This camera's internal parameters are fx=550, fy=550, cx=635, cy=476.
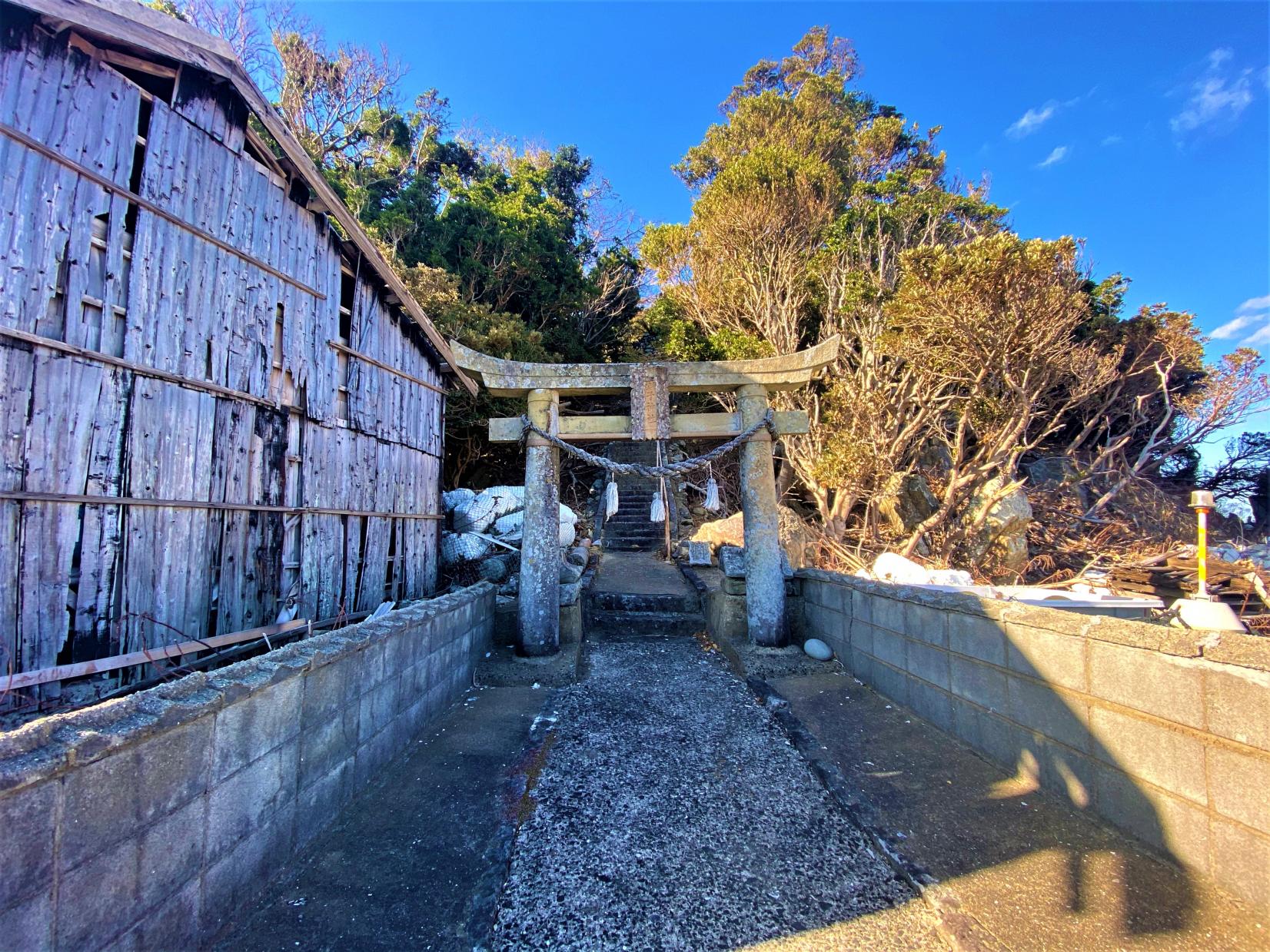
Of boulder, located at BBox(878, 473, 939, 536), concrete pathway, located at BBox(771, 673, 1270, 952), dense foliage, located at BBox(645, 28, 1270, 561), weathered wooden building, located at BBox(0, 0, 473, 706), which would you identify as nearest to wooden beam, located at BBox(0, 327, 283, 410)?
weathered wooden building, located at BBox(0, 0, 473, 706)

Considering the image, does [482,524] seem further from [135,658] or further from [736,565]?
[135,658]

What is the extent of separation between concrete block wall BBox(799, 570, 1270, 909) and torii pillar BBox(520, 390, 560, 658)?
3.99m

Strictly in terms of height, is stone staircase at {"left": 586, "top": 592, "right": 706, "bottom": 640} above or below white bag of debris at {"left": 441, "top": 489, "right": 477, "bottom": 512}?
below

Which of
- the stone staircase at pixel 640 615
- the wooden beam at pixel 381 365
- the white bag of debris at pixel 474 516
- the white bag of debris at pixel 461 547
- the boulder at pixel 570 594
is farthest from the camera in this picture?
the white bag of debris at pixel 474 516

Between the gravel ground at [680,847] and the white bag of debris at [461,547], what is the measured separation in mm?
5823

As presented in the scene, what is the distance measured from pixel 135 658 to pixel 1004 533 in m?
13.1

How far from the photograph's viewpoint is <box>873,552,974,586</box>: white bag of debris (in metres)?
6.14

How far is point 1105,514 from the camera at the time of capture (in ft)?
39.2

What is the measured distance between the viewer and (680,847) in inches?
120

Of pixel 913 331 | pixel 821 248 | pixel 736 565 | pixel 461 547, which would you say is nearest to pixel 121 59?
pixel 461 547

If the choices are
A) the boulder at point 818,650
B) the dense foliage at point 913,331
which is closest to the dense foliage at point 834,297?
the dense foliage at point 913,331

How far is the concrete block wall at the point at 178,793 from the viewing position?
1.63m

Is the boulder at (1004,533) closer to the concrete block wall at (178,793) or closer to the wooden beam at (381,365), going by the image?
the wooden beam at (381,365)

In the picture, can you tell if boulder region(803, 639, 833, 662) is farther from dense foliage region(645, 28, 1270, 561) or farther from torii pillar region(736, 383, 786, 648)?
dense foliage region(645, 28, 1270, 561)
